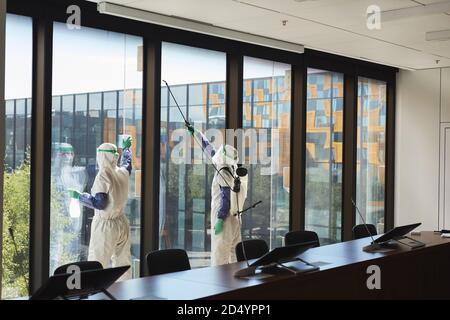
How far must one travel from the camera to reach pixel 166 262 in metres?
4.44

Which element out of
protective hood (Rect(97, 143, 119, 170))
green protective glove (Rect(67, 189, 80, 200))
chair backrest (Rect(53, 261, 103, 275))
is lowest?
chair backrest (Rect(53, 261, 103, 275))

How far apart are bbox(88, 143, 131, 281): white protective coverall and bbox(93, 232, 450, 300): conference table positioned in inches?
50.1

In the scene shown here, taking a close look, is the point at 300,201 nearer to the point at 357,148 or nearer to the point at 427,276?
the point at 357,148

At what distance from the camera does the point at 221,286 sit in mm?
3725

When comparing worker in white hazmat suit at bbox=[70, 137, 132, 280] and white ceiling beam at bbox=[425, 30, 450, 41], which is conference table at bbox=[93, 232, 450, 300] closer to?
worker in white hazmat suit at bbox=[70, 137, 132, 280]

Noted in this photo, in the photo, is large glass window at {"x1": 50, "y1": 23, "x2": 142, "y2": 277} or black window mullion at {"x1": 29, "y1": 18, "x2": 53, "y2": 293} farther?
large glass window at {"x1": 50, "y1": 23, "x2": 142, "y2": 277}

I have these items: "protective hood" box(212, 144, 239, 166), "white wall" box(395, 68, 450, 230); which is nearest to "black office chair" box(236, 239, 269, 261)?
"protective hood" box(212, 144, 239, 166)

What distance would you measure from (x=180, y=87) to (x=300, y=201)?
230 centimetres

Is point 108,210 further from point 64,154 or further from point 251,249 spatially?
point 251,249

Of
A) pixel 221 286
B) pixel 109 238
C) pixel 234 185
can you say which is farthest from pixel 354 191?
pixel 221 286

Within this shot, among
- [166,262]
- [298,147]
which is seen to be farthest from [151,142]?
[298,147]

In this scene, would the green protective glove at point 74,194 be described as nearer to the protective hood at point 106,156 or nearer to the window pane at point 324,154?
the protective hood at point 106,156

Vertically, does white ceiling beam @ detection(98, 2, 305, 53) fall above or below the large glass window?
above

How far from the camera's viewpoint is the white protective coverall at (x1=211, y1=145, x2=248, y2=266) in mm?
6070
